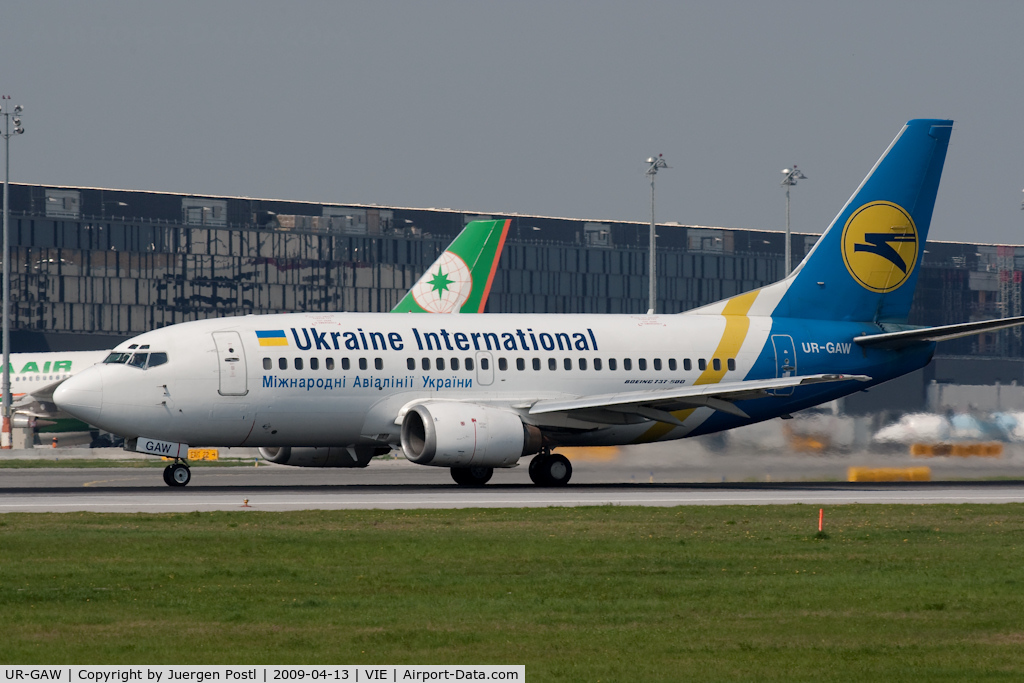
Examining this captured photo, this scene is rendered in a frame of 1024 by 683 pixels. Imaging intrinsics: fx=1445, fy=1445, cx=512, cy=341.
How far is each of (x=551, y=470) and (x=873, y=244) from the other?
1181 centimetres

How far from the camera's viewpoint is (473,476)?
121 ft

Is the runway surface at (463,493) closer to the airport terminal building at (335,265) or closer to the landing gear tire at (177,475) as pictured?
the landing gear tire at (177,475)

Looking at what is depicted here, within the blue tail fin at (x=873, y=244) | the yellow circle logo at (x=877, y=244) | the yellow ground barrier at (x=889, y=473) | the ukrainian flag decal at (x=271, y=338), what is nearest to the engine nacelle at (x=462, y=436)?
the ukrainian flag decal at (x=271, y=338)

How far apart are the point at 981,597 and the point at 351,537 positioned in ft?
31.4

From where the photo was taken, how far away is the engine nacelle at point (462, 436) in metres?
33.3

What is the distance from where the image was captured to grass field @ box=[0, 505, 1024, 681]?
41.1 feet

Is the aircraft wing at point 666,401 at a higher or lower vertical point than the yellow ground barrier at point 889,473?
higher

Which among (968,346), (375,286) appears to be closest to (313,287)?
(375,286)

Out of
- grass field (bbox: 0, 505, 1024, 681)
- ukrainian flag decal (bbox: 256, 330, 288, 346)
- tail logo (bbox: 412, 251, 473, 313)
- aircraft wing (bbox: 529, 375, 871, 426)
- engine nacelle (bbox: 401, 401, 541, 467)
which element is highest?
tail logo (bbox: 412, 251, 473, 313)

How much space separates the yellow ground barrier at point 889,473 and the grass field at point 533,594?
1317cm

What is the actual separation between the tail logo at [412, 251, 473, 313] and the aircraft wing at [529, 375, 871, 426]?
49.4ft

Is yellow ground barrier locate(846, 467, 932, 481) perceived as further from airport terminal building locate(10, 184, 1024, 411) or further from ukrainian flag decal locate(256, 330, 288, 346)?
airport terminal building locate(10, 184, 1024, 411)

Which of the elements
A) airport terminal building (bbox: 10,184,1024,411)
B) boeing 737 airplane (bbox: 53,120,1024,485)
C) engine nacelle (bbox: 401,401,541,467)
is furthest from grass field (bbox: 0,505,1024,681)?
airport terminal building (bbox: 10,184,1024,411)

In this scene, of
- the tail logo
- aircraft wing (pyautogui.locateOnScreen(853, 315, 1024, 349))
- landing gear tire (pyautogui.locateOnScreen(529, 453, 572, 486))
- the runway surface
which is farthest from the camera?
the tail logo
